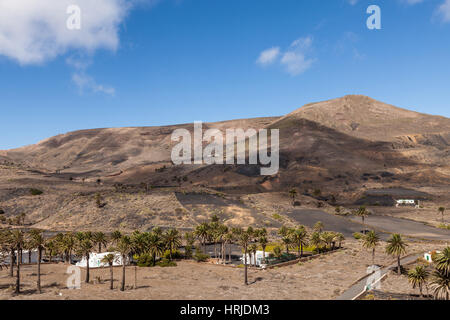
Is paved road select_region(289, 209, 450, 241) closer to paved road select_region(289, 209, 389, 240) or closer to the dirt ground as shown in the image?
paved road select_region(289, 209, 389, 240)

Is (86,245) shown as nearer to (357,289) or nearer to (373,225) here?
(357,289)

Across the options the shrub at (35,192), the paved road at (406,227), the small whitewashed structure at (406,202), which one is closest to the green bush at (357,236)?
the paved road at (406,227)

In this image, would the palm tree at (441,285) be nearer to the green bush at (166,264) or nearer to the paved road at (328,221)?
the green bush at (166,264)

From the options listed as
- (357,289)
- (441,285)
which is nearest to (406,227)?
(357,289)

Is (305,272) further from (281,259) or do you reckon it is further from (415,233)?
(415,233)

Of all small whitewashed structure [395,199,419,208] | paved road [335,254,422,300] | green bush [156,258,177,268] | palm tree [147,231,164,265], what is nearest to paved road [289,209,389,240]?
paved road [335,254,422,300]
